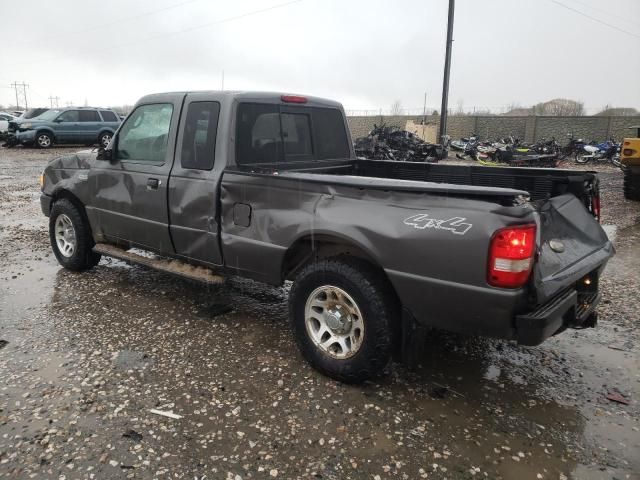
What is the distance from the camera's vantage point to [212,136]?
13.3ft

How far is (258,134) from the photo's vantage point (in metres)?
4.19

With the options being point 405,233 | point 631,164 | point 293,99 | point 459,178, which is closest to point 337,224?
point 405,233

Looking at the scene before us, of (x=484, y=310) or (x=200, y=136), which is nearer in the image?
(x=484, y=310)

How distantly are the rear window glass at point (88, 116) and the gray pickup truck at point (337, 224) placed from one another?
18.9m

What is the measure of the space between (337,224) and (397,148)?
17433 mm

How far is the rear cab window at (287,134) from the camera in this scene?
13.4 ft

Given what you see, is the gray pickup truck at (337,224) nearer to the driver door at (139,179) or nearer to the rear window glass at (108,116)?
the driver door at (139,179)

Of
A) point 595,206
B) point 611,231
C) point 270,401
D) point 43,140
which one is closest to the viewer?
point 270,401

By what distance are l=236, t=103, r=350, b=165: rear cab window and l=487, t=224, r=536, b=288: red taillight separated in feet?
7.17

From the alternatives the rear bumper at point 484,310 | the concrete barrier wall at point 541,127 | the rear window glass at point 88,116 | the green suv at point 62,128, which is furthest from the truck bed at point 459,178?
the concrete barrier wall at point 541,127

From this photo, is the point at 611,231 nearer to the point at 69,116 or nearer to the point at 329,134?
the point at 329,134

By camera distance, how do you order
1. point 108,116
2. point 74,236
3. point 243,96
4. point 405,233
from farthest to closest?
point 108,116 → point 74,236 → point 243,96 → point 405,233

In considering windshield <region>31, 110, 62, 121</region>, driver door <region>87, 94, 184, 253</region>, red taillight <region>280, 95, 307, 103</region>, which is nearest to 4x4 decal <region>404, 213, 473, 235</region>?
red taillight <region>280, 95, 307, 103</region>

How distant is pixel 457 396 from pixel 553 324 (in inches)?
34.3
